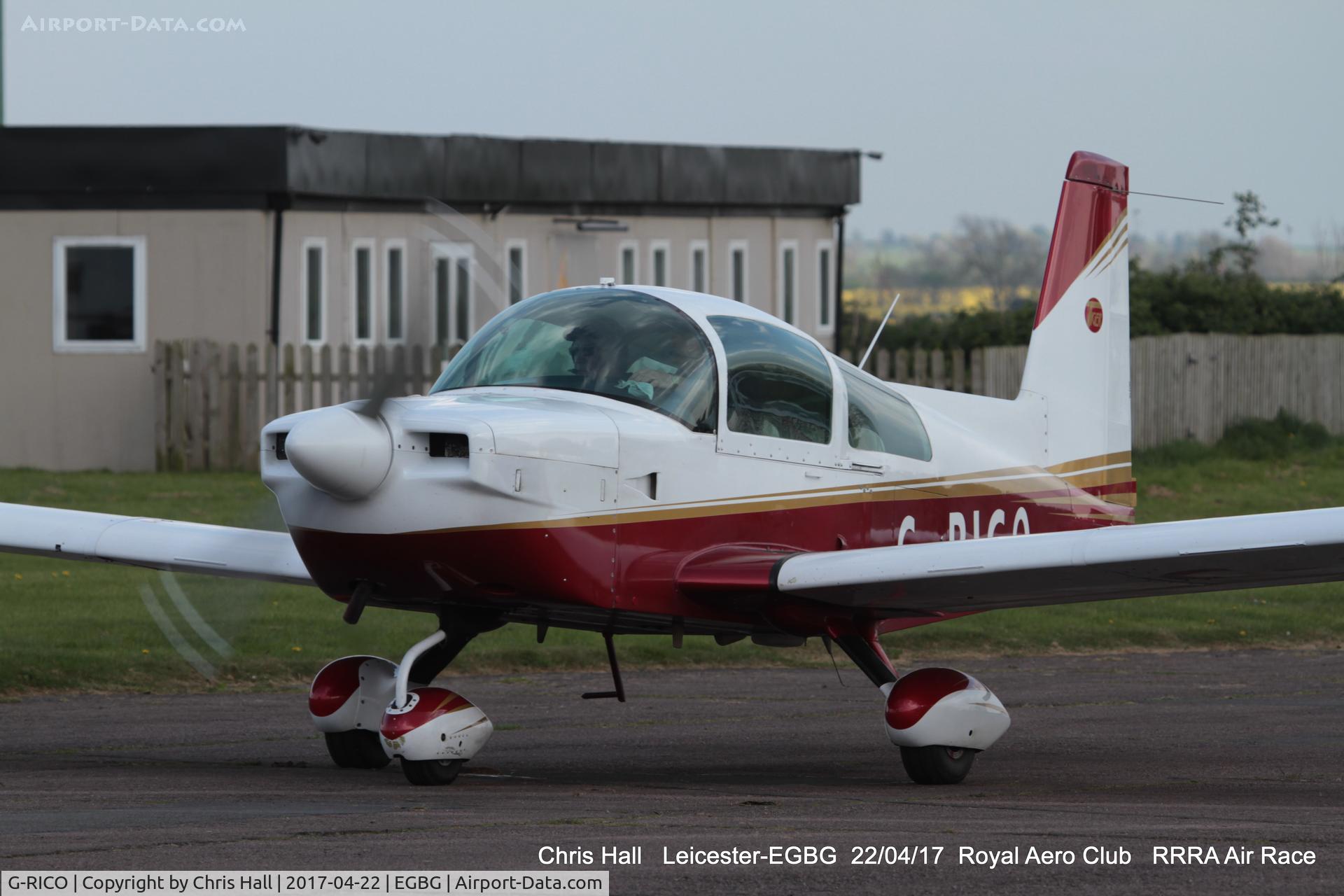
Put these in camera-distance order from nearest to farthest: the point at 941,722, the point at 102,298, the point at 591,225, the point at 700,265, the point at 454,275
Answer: the point at 454,275
the point at 941,722
the point at 102,298
the point at 591,225
the point at 700,265

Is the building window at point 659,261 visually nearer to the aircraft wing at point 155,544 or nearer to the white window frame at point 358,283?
the white window frame at point 358,283

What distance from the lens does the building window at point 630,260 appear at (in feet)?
109

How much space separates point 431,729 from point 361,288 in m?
21.9

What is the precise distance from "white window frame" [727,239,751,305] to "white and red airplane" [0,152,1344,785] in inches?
926

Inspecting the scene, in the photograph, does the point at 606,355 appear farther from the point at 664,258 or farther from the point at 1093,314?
the point at 664,258

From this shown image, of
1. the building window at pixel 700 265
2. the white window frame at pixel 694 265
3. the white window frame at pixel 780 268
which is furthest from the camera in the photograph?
the white window frame at pixel 780 268

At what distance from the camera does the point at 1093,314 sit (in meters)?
13.3

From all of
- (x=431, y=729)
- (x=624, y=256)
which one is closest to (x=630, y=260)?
(x=624, y=256)

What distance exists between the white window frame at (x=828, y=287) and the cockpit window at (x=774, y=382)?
26.5m

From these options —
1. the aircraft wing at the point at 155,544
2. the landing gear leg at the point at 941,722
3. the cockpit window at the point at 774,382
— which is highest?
the cockpit window at the point at 774,382

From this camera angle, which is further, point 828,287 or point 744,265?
point 828,287

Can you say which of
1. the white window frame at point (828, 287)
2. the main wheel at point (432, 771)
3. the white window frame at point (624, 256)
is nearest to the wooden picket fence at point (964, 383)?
the white window frame at point (624, 256)

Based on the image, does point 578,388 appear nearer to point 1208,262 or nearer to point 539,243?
A: point 539,243

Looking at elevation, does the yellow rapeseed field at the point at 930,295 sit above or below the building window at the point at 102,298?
above
